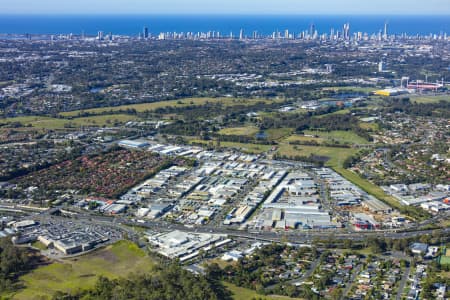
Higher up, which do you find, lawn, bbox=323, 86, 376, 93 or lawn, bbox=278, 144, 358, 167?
lawn, bbox=323, 86, 376, 93

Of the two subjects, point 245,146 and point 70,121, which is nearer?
point 245,146

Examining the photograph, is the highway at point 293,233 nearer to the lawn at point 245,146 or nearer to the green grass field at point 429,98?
the lawn at point 245,146

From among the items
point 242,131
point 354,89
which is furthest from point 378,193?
point 354,89

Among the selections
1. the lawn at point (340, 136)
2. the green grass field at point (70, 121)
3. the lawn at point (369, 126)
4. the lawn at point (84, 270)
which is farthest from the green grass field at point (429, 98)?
the lawn at point (84, 270)

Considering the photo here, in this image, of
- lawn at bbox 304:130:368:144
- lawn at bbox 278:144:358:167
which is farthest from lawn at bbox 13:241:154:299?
lawn at bbox 304:130:368:144

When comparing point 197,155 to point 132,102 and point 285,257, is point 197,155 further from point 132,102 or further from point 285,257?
point 132,102

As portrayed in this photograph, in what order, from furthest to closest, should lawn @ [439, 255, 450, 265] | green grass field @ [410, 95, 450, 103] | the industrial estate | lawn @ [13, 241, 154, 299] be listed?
1. green grass field @ [410, 95, 450, 103]
2. lawn @ [439, 255, 450, 265]
3. the industrial estate
4. lawn @ [13, 241, 154, 299]

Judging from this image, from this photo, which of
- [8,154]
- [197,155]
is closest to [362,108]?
[197,155]

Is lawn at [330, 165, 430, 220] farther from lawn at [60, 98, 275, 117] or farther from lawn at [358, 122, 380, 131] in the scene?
lawn at [60, 98, 275, 117]

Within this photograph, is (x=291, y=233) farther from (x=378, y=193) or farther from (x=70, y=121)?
(x=70, y=121)
